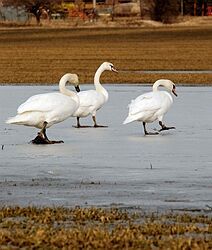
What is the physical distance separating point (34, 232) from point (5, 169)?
13.9 feet

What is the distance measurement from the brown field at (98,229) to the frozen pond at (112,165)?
0.66m

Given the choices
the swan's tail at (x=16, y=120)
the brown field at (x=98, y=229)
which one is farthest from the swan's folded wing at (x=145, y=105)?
the brown field at (x=98, y=229)

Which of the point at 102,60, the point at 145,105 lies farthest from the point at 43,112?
the point at 102,60

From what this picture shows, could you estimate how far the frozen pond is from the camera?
10.4 m

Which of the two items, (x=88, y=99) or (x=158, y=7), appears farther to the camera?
(x=158, y=7)

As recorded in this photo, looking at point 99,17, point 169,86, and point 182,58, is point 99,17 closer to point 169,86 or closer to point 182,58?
point 182,58

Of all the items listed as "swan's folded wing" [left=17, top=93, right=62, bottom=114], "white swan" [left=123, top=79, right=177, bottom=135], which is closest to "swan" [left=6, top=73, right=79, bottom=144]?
"swan's folded wing" [left=17, top=93, right=62, bottom=114]

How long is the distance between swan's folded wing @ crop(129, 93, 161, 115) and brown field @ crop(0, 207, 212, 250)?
275 inches

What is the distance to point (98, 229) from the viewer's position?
27.7 ft

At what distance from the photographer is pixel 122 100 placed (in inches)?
928

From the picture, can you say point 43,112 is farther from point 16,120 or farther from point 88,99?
point 88,99

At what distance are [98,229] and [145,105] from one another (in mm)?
8282

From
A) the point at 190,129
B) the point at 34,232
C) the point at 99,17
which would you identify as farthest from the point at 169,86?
the point at 99,17

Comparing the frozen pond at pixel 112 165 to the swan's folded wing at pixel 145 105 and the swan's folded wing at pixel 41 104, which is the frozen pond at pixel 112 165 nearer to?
the swan's folded wing at pixel 145 105
